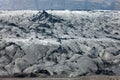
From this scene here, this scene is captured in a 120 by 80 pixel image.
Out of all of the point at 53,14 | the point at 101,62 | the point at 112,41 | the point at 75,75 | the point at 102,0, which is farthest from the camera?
→ the point at 102,0

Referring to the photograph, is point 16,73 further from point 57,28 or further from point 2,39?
point 57,28

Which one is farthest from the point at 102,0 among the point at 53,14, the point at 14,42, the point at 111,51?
the point at 14,42

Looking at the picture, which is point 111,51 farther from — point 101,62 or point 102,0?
point 102,0

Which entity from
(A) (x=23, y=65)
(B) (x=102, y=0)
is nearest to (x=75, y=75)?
(A) (x=23, y=65)

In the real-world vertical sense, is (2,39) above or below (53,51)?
above

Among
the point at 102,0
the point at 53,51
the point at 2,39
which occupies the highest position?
the point at 102,0

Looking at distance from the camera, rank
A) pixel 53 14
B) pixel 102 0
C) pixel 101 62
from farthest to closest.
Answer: pixel 102 0
pixel 53 14
pixel 101 62

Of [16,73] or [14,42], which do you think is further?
[14,42]
